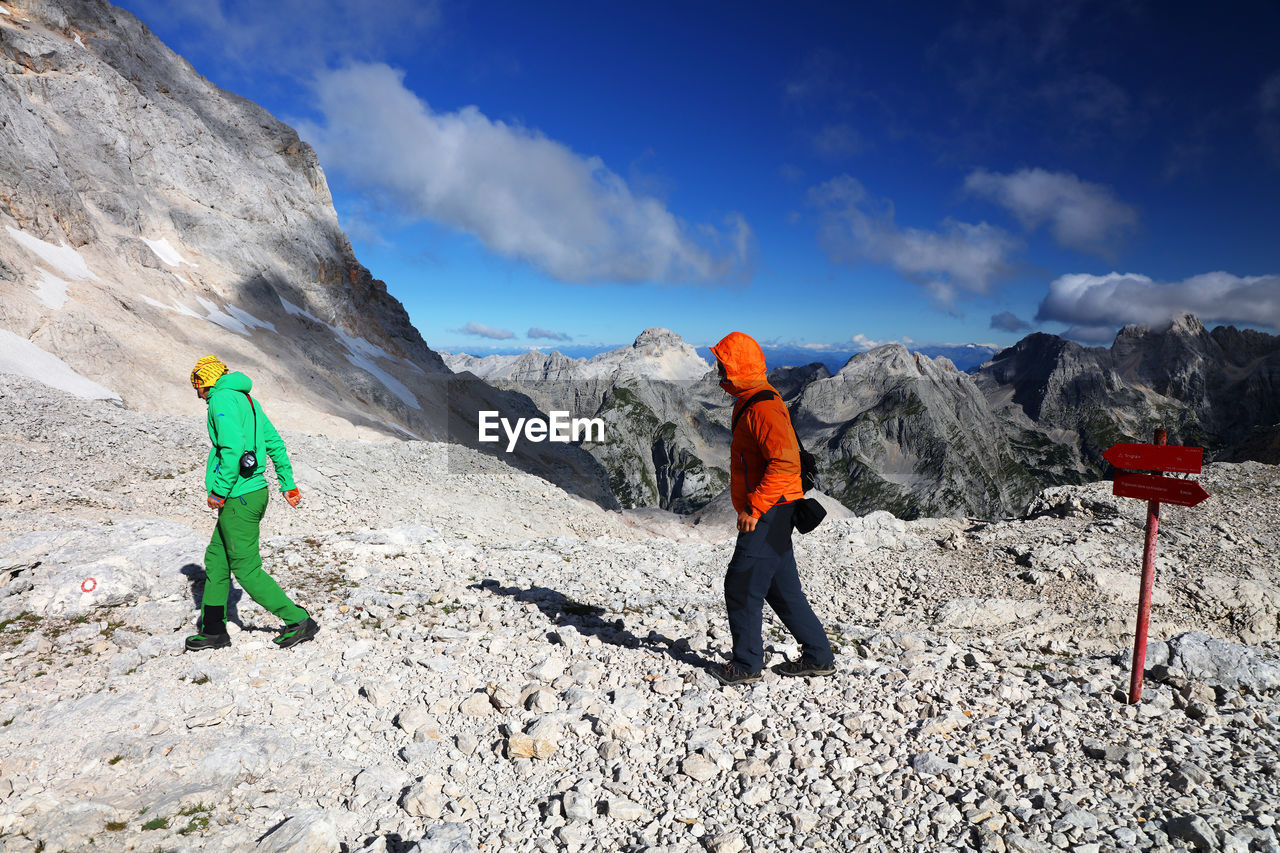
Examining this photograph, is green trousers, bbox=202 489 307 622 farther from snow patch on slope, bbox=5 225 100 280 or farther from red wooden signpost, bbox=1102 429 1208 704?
snow patch on slope, bbox=5 225 100 280

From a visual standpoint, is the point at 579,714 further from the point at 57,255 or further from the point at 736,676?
the point at 57,255

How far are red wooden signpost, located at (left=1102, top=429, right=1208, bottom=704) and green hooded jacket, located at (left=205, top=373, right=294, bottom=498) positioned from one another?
27.9 feet

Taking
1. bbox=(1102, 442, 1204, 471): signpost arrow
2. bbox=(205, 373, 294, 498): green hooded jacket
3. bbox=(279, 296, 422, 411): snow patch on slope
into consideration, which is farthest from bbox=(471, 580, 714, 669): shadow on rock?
bbox=(279, 296, 422, 411): snow patch on slope

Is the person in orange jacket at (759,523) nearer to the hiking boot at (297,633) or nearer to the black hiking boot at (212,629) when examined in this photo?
the hiking boot at (297,633)

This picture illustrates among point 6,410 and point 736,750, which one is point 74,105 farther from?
point 736,750

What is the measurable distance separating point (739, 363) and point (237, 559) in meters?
5.61

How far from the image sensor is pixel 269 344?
3784 centimetres

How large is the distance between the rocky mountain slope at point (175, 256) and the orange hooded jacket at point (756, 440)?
25314 mm

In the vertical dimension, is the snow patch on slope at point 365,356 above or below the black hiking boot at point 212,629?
above

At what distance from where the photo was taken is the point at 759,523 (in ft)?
18.7

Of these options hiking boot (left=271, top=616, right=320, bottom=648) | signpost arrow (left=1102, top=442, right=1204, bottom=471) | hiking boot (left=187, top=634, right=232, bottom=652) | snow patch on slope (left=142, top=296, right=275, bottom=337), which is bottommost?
hiking boot (left=187, top=634, right=232, bottom=652)

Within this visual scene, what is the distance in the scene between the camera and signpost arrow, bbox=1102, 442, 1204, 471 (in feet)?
18.1

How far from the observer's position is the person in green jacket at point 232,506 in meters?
6.28

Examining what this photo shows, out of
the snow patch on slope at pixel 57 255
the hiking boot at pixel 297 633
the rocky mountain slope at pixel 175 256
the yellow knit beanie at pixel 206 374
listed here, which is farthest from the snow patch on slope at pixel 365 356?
the hiking boot at pixel 297 633
